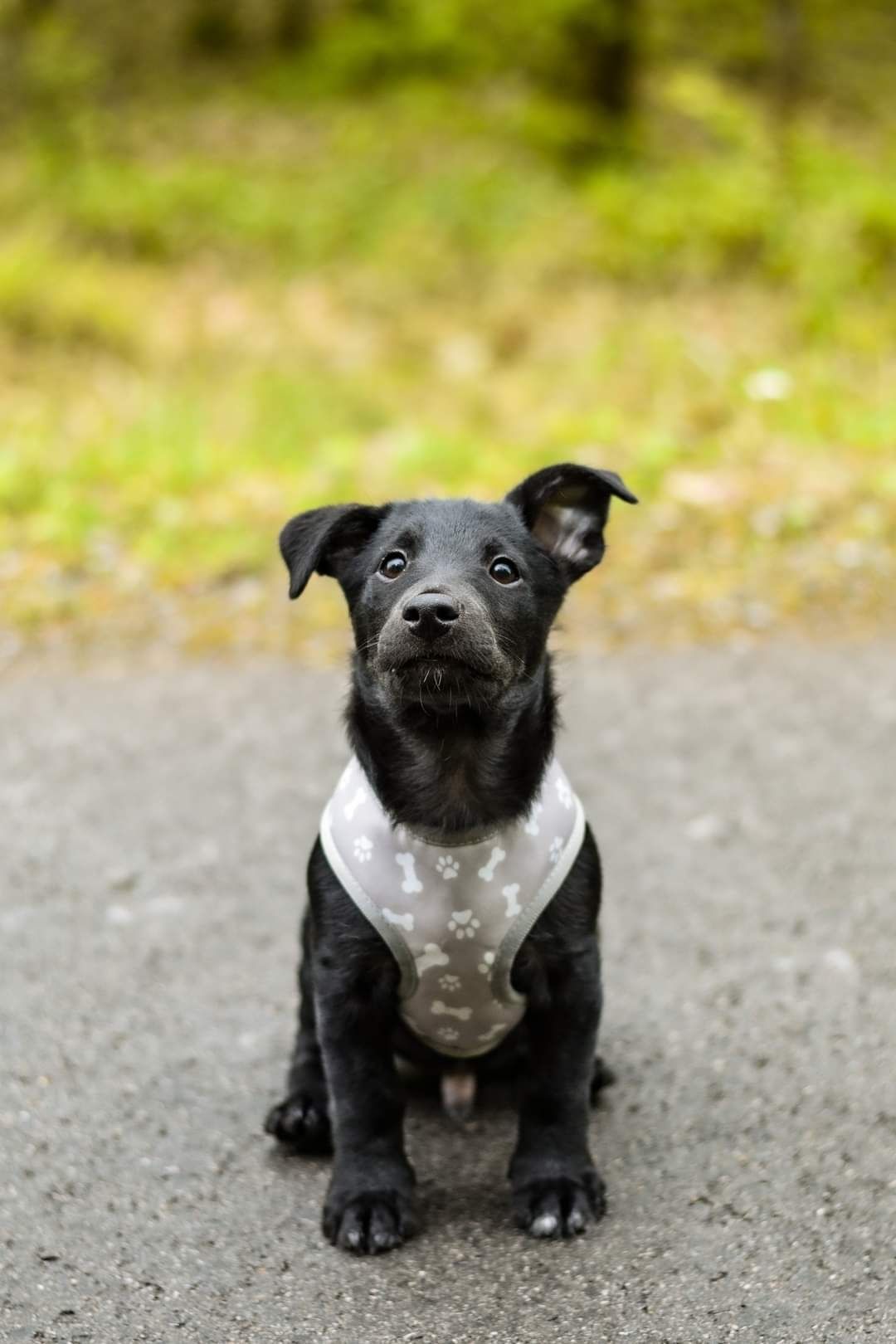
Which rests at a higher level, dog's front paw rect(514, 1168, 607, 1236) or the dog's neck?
the dog's neck

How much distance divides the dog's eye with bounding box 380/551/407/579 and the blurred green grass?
3734 mm

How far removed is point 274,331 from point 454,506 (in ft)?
29.6

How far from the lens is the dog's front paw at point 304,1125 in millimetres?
3260

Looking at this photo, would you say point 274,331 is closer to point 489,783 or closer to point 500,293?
point 500,293

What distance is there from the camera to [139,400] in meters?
9.54

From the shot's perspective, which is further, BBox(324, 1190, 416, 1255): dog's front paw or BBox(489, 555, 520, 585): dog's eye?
BBox(489, 555, 520, 585): dog's eye

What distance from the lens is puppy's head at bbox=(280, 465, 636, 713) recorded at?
8.98 feet

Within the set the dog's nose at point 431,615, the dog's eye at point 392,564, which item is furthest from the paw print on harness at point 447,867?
the dog's eye at point 392,564

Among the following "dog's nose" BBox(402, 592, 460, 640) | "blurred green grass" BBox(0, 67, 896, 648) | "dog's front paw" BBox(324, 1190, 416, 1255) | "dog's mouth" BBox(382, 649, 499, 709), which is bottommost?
"blurred green grass" BBox(0, 67, 896, 648)

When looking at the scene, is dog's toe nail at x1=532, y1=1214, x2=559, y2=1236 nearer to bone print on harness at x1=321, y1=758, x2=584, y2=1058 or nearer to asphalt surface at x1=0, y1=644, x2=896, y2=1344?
asphalt surface at x1=0, y1=644, x2=896, y2=1344

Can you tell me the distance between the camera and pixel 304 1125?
3.26 meters

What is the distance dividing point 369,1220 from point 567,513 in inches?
61.4

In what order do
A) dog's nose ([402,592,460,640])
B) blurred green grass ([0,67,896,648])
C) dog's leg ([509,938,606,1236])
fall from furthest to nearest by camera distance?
blurred green grass ([0,67,896,648]), dog's leg ([509,938,606,1236]), dog's nose ([402,592,460,640])

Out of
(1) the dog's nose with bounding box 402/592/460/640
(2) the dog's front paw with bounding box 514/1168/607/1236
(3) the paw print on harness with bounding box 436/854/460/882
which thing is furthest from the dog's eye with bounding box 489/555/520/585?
(2) the dog's front paw with bounding box 514/1168/607/1236
